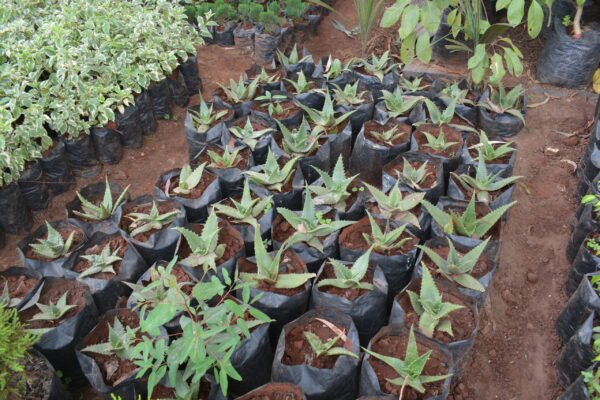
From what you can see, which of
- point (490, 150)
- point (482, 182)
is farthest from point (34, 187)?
point (490, 150)

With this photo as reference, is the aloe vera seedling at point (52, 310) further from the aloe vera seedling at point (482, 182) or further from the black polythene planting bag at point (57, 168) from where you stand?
the aloe vera seedling at point (482, 182)

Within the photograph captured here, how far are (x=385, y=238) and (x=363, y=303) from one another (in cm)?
38

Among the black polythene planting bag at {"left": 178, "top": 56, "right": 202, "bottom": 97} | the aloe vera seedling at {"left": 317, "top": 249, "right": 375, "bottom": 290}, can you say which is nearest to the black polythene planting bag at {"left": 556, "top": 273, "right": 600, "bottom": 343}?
the aloe vera seedling at {"left": 317, "top": 249, "right": 375, "bottom": 290}

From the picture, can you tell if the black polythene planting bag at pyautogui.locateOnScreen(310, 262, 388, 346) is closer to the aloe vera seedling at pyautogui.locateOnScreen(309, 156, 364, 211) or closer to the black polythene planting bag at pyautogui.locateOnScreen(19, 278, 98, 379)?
the aloe vera seedling at pyautogui.locateOnScreen(309, 156, 364, 211)

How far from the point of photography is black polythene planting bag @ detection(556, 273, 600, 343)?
2580mm

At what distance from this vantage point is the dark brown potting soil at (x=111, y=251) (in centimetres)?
275

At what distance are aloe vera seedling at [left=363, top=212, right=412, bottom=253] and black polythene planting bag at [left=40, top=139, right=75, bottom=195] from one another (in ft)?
7.68

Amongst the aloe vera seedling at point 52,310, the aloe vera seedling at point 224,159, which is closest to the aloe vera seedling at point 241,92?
the aloe vera seedling at point 224,159

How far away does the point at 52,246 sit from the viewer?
279cm

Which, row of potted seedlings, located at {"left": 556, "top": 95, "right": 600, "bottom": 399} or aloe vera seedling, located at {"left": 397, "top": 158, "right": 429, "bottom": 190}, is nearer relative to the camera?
row of potted seedlings, located at {"left": 556, "top": 95, "right": 600, "bottom": 399}

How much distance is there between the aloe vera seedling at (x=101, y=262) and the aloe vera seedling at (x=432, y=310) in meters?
1.57

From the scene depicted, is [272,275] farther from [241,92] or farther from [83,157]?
[83,157]

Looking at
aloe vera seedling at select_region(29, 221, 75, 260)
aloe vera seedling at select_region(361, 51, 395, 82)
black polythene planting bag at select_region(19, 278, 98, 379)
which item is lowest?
black polythene planting bag at select_region(19, 278, 98, 379)

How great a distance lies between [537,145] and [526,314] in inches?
66.1
